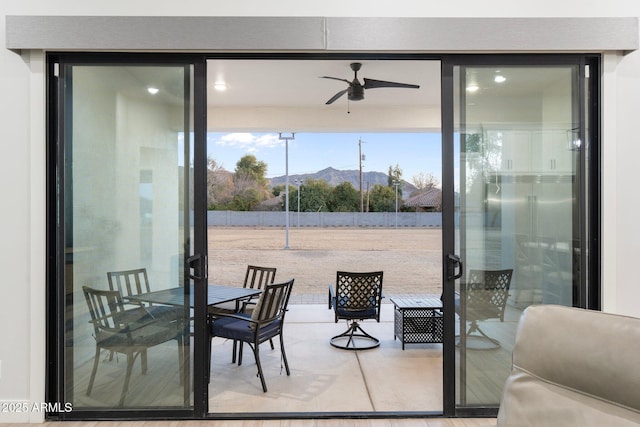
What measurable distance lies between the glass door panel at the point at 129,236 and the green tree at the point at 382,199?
8.32 metres

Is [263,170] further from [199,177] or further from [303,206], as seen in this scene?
[199,177]

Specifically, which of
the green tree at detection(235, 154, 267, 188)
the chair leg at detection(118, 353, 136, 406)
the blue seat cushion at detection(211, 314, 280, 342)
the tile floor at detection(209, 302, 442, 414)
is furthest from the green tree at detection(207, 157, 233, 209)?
the chair leg at detection(118, 353, 136, 406)

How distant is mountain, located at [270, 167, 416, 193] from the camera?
33.1 feet

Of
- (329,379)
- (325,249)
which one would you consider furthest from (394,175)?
(329,379)

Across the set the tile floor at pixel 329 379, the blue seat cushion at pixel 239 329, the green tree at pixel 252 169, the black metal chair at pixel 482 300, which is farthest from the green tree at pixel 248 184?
the black metal chair at pixel 482 300

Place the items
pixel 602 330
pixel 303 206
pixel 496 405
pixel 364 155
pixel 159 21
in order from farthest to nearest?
pixel 303 206, pixel 364 155, pixel 496 405, pixel 159 21, pixel 602 330

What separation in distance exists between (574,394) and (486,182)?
148 cm

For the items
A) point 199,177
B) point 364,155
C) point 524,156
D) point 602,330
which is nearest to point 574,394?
point 602,330

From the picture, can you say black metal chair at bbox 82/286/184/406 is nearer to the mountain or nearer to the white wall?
the white wall

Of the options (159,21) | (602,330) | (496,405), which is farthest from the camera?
(496,405)

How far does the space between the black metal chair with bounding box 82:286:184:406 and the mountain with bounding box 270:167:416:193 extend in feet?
25.3

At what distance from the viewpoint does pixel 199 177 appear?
246cm

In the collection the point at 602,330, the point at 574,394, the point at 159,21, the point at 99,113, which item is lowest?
the point at 574,394

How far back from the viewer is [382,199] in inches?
426
